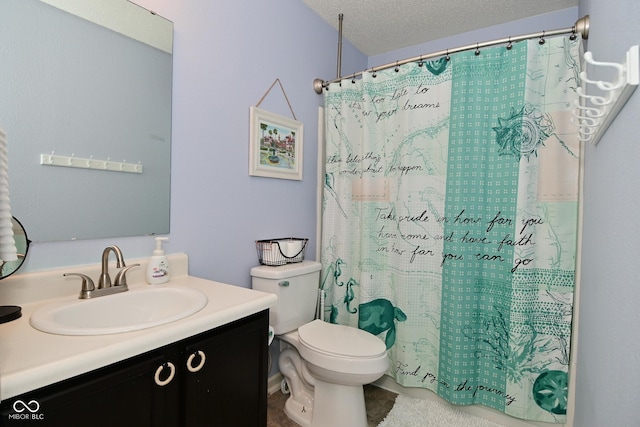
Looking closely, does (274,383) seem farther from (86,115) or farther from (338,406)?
(86,115)

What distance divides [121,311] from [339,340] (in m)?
1.00

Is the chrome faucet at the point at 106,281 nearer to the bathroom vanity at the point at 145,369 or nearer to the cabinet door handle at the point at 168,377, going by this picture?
the bathroom vanity at the point at 145,369

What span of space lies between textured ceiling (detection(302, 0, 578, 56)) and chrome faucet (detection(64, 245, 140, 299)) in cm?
187

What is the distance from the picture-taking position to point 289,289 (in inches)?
69.8

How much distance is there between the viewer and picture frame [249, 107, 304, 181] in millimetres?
1796

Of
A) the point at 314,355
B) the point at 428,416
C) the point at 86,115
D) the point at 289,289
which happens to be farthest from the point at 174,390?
the point at 428,416

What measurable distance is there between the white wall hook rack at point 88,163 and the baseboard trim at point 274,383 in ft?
4.66

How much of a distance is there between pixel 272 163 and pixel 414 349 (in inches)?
54.2

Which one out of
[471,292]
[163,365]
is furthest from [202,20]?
[471,292]

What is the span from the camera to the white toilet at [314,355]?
1.51 metres

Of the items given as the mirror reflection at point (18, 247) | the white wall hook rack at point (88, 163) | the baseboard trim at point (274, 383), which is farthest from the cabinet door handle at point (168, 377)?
the baseboard trim at point (274, 383)

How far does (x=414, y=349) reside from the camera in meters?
1.91

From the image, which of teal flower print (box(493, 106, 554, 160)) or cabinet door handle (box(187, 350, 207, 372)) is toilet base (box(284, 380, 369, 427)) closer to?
cabinet door handle (box(187, 350, 207, 372))

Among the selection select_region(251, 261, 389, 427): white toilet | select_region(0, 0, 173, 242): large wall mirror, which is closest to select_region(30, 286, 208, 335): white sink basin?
select_region(0, 0, 173, 242): large wall mirror
